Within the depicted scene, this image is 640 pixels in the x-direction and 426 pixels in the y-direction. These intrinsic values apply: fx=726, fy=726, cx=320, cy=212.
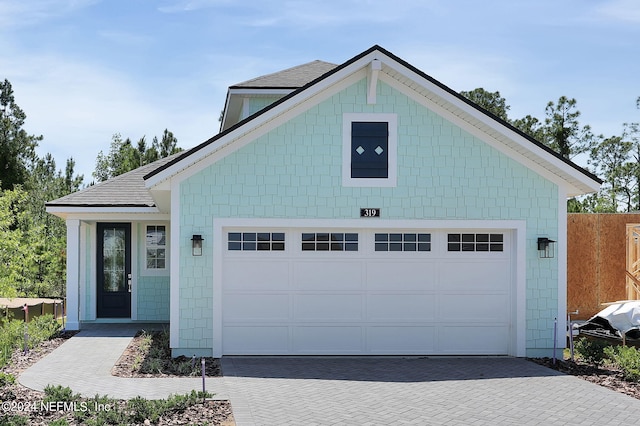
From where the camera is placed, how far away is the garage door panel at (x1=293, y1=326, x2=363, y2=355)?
42.1ft

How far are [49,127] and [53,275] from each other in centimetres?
688

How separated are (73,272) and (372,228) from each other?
24.0 feet

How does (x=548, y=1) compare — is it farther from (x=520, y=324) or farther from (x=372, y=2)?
(x=520, y=324)

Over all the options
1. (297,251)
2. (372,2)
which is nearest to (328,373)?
(297,251)

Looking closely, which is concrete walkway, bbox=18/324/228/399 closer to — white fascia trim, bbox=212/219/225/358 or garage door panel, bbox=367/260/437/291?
white fascia trim, bbox=212/219/225/358

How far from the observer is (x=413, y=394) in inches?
387

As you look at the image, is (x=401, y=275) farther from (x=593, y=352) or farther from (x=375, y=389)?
(x=593, y=352)

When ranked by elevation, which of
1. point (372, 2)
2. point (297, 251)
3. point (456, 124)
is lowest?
point (297, 251)

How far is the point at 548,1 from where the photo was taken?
13227 mm

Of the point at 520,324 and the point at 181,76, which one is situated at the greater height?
the point at 181,76

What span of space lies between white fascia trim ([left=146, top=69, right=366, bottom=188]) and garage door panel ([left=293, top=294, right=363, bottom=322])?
2.84m

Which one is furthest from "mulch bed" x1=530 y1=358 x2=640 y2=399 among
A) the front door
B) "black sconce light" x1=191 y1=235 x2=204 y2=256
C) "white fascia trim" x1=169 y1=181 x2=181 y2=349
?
the front door

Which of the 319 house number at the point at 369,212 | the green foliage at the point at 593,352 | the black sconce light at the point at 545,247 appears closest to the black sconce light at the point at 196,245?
the 319 house number at the point at 369,212

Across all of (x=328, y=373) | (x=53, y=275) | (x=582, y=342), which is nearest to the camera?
(x=328, y=373)
